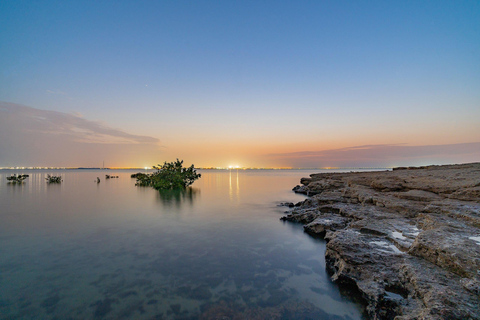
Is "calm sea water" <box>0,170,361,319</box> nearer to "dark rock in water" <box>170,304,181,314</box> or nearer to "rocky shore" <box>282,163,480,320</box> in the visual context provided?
"dark rock in water" <box>170,304,181,314</box>

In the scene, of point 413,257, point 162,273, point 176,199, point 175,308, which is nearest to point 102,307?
point 175,308

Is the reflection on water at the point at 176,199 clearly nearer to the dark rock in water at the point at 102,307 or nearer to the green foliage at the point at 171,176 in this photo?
the green foliage at the point at 171,176

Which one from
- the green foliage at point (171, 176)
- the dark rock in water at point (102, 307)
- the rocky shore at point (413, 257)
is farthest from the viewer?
the green foliage at point (171, 176)

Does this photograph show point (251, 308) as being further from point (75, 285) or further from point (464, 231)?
point (464, 231)

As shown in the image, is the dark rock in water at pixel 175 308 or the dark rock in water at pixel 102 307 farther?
the dark rock in water at pixel 175 308

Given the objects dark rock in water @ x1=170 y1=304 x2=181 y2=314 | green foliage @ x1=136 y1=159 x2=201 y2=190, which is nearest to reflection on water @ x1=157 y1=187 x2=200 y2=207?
green foliage @ x1=136 y1=159 x2=201 y2=190

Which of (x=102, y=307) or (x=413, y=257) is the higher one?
(x=413, y=257)

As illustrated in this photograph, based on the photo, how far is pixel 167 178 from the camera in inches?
1588

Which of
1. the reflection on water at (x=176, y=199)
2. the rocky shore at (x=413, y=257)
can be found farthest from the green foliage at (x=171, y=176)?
the rocky shore at (x=413, y=257)

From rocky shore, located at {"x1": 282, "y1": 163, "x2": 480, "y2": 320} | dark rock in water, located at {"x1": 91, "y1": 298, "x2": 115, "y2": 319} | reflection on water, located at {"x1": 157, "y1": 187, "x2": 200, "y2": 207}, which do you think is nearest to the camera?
rocky shore, located at {"x1": 282, "y1": 163, "x2": 480, "y2": 320}

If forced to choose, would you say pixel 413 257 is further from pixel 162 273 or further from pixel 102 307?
pixel 102 307

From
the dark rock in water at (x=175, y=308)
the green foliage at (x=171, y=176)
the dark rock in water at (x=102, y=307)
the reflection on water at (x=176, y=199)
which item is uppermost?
the green foliage at (x=171, y=176)

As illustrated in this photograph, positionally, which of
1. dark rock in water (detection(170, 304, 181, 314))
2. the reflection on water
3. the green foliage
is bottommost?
dark rock in water (detection(170, 304, 181, 314))

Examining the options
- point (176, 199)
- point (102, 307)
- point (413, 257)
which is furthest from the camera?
point (176, 199)
